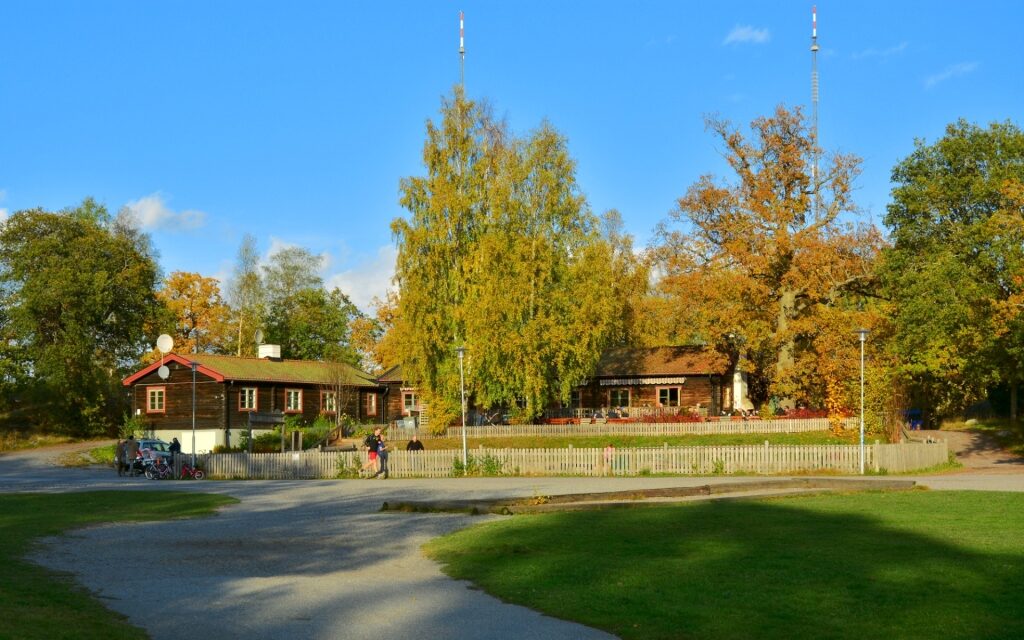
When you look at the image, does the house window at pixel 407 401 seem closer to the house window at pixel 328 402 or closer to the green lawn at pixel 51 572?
the house window at pixel 328 402

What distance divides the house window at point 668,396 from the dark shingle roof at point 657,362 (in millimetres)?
1458

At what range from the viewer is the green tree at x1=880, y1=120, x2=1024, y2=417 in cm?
4491

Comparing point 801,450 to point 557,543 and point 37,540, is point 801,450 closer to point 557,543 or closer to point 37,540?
point 557,543

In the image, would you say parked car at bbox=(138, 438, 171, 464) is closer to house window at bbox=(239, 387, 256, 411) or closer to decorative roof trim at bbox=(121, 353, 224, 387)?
decorative roof trim at bbox=(121, 353, 224, 387)

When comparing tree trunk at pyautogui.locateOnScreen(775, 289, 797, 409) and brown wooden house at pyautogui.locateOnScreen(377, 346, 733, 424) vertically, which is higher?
tree trunk at pyautogui.locateOnScreen(775, 289, 797, 409)

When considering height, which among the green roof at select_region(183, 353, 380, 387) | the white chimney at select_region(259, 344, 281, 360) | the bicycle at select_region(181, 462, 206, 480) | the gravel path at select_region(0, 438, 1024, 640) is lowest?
the bicycle at select_region(181, 462, 206, 480)

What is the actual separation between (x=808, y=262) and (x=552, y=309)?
1361 cm

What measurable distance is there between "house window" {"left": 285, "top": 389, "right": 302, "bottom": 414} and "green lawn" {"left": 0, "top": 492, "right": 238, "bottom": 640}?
33815 millimetres

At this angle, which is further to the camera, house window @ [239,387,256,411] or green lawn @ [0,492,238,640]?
house window @ [239,387,256,411]

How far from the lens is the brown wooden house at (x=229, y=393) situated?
2532 inches

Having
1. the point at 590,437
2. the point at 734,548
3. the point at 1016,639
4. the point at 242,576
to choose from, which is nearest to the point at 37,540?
the point at 242,576

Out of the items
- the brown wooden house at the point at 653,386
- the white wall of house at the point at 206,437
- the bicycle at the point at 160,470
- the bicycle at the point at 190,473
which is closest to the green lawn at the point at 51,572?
the bicycle at the point at 190,473

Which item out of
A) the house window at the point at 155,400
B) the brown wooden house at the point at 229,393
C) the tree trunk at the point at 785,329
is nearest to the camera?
the tree trunk at the point at 785,329

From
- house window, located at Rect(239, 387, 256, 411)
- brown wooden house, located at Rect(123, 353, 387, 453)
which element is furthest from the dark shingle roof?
house window, located at Rect(239, 387, 256, 411)
